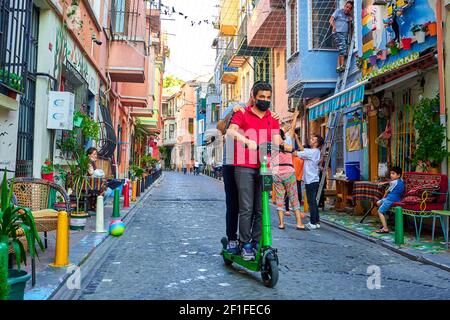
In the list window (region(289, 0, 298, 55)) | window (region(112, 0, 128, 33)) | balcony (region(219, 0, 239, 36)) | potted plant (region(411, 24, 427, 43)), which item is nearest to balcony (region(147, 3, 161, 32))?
balcony (region(219, 0, 239, 36))

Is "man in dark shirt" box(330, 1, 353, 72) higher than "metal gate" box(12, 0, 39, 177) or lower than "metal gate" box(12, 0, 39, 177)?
higher

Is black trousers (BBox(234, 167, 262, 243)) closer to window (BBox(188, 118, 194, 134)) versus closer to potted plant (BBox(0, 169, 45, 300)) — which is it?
potted plant (BBox(0, 169, 45, 300))

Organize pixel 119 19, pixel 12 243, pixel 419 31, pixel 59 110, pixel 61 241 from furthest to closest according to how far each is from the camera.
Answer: pixel 119 19 < pixel 419 31 < pixel 59 110 < pixel 61 241 < pixel 12 243

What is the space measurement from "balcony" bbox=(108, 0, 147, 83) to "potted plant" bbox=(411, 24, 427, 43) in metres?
9.84

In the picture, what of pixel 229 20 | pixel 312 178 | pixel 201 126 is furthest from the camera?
pixel 201 126

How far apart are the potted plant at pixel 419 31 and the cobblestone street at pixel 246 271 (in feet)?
14.7

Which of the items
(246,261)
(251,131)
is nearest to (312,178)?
(251,131)

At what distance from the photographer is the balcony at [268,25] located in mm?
18109

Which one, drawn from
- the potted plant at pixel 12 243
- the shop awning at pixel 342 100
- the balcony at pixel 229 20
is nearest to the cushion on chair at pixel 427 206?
the shop awning at pixel 342 100

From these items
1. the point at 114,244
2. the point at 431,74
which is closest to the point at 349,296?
the point at 114,244

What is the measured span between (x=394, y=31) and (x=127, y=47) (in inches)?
385

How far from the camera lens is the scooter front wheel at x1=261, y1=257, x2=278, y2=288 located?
4355 mm

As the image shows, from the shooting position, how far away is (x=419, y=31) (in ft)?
31.3

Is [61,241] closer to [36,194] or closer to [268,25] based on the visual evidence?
[36,194]
